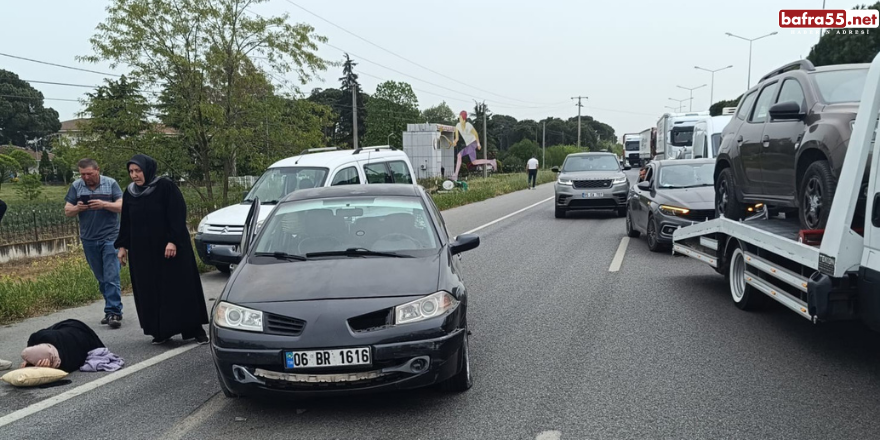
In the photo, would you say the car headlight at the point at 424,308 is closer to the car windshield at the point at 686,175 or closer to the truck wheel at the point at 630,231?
the car windshield at the point at 686,175

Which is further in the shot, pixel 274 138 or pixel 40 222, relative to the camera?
pixel 274 138

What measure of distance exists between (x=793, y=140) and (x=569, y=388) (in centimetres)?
337

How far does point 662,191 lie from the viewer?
473 inches

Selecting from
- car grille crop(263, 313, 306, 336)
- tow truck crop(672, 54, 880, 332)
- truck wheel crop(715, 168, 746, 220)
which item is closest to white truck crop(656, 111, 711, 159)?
truck wheel crop(715, 168, 746, 220)

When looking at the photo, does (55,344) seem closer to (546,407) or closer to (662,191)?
(546,407)

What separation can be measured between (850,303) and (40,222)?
18.6 metres

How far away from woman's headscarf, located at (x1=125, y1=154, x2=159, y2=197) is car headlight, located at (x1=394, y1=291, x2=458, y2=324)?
330 cm

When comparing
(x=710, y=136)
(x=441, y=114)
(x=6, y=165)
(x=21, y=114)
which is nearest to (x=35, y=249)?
(x=710, y=136)

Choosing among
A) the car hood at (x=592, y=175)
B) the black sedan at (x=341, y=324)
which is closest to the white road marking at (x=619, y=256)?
the car hood at (x=592, y=175)

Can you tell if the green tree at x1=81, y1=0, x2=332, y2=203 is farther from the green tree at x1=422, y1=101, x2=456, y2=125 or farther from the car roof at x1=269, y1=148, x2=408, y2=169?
the green tree at x1=422, y1=101, x2=456, y2=125

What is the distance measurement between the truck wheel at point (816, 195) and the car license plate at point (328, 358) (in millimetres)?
3556

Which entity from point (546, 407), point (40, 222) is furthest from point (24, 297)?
point (40, 222)

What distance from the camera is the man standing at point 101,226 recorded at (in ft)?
23.4

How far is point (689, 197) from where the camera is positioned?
37.8 feet
